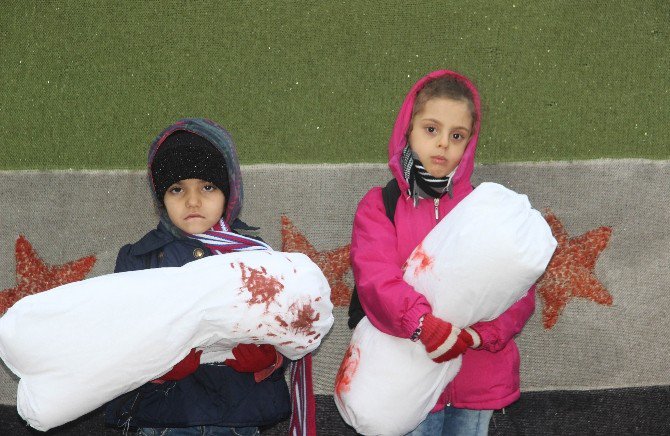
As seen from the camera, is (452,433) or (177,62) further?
(177,62)

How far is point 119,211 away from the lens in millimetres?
2604

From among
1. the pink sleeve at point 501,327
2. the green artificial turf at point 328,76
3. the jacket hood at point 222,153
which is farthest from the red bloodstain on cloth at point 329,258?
the pink sleeve at point 501,327

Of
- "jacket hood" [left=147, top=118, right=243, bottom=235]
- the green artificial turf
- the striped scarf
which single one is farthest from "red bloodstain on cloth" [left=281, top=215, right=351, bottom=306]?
"jacket hood" [left=147, top=118, right=243, bottom=235]

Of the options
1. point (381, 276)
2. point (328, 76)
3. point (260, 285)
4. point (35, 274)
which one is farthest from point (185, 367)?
point (328, 76)

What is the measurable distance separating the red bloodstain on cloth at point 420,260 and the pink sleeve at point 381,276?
1.5 inches

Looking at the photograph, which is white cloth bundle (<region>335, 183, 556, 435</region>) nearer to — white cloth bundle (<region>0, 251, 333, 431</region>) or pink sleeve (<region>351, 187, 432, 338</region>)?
pink sleeve (<region>351, 187, 432, 338</region>)

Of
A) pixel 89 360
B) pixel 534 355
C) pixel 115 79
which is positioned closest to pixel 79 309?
pixel 89 360

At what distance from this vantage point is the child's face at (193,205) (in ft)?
6.81

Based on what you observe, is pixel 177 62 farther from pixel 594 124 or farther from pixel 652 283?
pixel 652 283

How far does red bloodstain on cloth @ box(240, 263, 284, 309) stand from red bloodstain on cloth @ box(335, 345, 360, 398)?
0.31m

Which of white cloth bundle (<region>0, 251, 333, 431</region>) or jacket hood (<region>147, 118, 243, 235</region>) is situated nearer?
white cloth bundle (<region>0, 251, 333, 431</region>)

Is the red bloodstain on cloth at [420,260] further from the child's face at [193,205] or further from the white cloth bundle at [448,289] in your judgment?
the child's face at [193,205]

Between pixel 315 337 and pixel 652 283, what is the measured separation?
106 cm

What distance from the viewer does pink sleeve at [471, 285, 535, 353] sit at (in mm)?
2049
